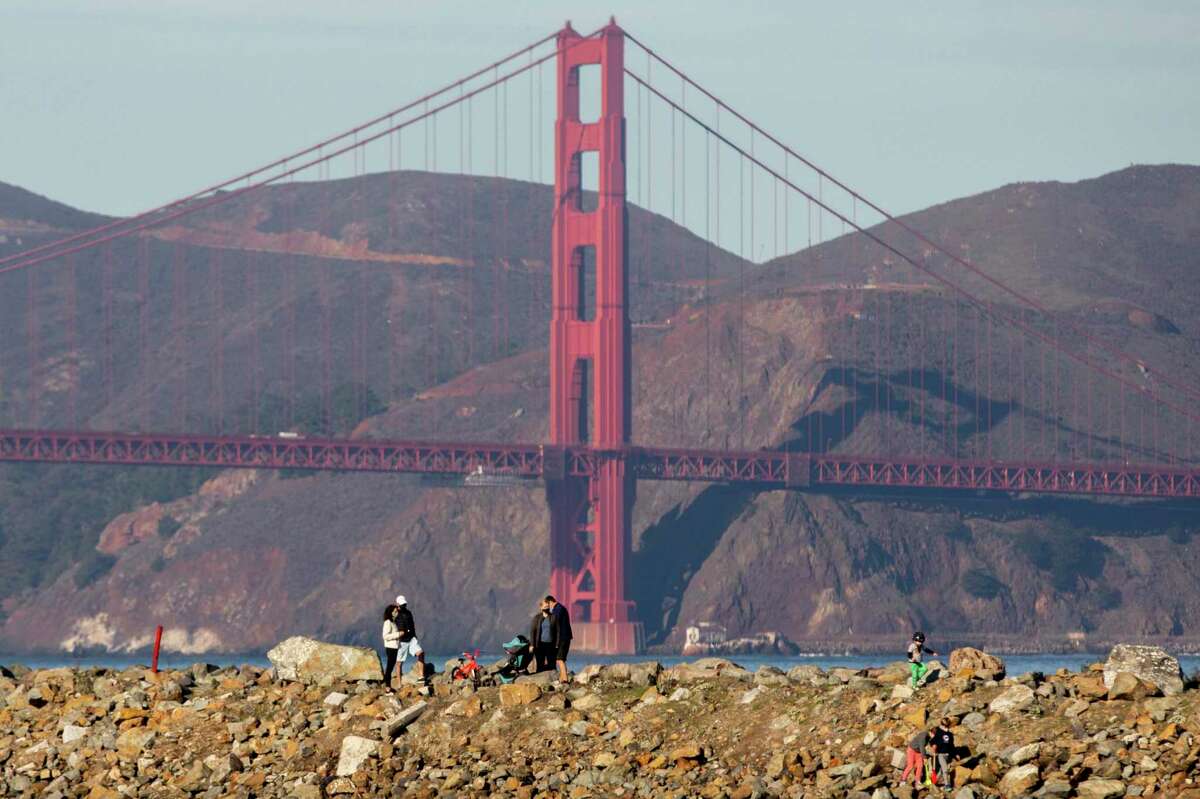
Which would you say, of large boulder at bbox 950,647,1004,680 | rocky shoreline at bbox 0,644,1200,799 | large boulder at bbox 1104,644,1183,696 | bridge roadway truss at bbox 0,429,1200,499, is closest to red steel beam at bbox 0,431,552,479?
bridge roadway truss at bbox 0,429,1200,499

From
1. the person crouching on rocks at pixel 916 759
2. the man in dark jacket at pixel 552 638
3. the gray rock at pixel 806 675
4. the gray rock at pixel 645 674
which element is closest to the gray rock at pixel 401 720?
the man in dark jacket at pixel 552 638

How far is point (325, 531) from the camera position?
182 metres

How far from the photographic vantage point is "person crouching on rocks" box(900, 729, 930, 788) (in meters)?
23.5

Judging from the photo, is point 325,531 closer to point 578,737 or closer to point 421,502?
point 421,502

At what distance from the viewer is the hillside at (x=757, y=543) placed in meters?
165

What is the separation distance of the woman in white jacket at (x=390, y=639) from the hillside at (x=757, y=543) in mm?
125341

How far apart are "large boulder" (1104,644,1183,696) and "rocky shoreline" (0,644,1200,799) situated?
3cm

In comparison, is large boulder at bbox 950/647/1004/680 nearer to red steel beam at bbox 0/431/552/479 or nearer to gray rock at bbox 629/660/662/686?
gray rock at bbox 629/660/662/686

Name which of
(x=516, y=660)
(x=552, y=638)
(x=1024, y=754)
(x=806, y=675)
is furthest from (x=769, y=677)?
(x=1024, y=754)

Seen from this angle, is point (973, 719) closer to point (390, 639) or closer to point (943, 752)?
point (943, 752)

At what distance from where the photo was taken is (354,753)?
2744 centimetres

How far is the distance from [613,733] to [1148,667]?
17.9 ft

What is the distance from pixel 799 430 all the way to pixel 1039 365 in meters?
24.4

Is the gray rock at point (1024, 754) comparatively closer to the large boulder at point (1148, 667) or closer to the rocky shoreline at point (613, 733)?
the rocky shoreline at point (613, 733)
